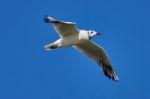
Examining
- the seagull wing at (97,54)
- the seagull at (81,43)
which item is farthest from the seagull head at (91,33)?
the seagull wing at (97,54)

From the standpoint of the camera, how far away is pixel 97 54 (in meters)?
22.7

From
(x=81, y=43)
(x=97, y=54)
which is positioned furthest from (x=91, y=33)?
(x=97, y=54)

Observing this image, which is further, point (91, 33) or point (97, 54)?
point (97, 54)

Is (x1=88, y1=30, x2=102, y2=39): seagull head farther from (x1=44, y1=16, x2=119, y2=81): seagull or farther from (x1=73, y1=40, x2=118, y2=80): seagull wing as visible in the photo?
(x1=73, y1=40, x2=118, y2=80): seagull wing

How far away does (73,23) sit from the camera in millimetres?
21125

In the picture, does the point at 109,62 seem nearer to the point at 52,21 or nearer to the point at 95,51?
the point at 95,51

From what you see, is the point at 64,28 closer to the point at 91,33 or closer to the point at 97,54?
the point at 91,33

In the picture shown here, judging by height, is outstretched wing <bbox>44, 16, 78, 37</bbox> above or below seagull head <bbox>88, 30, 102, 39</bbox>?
below

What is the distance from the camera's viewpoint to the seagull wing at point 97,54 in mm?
22484

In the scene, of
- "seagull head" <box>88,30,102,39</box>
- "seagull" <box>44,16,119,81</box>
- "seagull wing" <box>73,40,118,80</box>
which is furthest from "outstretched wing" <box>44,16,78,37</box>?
"seagull wing" <box>73,40,118,80</box>

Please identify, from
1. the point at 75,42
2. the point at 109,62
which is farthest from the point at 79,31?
the point at 109,62

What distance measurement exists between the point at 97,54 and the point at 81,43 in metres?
0.60

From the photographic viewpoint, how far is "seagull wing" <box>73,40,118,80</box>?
73.8ft

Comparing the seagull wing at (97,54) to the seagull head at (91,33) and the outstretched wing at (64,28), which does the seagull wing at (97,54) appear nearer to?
the seagull head at (91,33)
